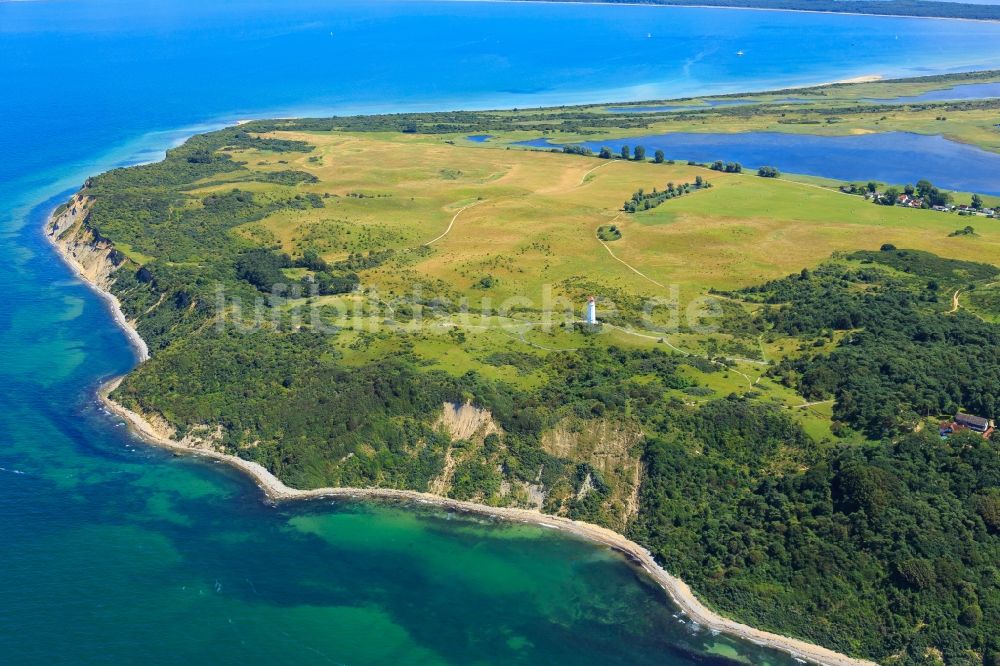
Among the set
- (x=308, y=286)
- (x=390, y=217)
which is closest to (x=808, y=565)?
(x=308, y=286)

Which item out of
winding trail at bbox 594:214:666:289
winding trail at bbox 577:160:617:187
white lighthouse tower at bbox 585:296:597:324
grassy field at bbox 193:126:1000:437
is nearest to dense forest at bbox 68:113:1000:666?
grassy field at bbox 193:126:1000:437

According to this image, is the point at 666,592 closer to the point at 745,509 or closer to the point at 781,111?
the point at 745,509

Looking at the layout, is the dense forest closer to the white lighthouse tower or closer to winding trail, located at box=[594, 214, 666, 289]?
the white lighthouse tower

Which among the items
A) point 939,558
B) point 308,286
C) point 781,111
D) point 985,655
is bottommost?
point 985,655

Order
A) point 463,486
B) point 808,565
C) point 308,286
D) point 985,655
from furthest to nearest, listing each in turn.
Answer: point 308,286 < point 463,486 < point 808,565 < point 985,655

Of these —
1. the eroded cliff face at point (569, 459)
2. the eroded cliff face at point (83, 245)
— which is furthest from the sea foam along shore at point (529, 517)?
the eroded cliff face at point (83, 245)

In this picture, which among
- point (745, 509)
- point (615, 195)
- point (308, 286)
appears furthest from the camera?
point (615, 195)

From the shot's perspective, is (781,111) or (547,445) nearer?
(547,445)
